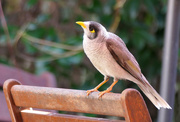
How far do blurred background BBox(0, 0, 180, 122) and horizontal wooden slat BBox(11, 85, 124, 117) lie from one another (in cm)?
277

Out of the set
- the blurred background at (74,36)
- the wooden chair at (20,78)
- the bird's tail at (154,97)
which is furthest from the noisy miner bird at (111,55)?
the blurred background at (74,36)

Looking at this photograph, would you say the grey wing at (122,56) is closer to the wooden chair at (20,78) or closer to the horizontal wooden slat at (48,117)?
the horizontal wooden slat at (48,117)

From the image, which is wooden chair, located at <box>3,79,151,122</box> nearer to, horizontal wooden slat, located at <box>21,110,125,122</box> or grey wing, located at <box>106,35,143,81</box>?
horizontal wooden slat, located at <box>21,110,125,122</box>

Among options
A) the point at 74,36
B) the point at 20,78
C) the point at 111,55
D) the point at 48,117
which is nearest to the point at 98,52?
the point at 111,55

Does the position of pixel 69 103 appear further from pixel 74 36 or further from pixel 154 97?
pixel 74 36

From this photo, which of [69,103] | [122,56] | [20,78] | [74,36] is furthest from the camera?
[74,36]

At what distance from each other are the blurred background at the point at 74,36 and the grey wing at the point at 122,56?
7.57 ft

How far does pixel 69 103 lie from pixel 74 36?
3.45 m

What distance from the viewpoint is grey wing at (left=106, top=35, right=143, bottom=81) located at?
7.82 ft

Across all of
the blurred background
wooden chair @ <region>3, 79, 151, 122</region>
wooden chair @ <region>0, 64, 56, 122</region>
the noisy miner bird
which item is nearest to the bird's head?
the noisy miner bird

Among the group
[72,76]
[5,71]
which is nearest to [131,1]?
[72,76]

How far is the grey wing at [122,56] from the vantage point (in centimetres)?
238

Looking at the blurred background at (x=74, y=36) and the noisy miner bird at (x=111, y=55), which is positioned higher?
the noisy miner bird at (x=111, y=55)

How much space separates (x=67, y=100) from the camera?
1.78m
